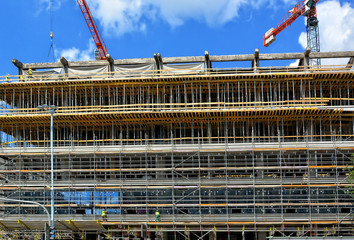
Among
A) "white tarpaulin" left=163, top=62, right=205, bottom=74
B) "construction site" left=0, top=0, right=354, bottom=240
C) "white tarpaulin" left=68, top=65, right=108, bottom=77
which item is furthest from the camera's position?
"white tarpaulin" left=68, top=65, right=108, bottom=77

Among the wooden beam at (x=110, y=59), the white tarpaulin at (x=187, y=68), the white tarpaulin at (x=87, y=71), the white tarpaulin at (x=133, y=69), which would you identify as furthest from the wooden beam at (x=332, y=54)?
the white tarpaulin at (x=87, y=71)

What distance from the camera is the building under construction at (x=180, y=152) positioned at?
1533 inches

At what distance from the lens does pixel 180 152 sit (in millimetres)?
40156

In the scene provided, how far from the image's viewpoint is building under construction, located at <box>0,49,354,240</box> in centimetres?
3894

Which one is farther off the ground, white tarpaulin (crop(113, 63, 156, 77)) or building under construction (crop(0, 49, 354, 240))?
white tarpaulin (crop(113, 63, 156, 77))

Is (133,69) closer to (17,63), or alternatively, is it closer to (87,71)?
(87,71)

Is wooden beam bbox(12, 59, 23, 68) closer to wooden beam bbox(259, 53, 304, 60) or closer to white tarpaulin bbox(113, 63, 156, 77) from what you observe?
white tarpaulin bbox(113, 63, 156, 77)

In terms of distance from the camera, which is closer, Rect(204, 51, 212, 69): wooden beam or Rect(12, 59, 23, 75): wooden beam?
Rect(204, 51, 212, 69): wooden beam

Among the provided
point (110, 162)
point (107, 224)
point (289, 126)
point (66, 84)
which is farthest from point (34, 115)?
point (289, 126)

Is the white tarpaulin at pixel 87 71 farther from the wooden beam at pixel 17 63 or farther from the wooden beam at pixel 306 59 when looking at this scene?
the wooden beam at pixel 306 59

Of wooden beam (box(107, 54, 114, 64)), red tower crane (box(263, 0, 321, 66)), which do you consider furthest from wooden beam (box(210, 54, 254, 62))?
red tower crane (box(263, 0, 321, 66))

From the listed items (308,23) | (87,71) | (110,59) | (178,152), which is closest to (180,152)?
(178,152)

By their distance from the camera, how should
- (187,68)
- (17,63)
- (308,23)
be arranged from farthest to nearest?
(308,23), (17,63), (187,68)

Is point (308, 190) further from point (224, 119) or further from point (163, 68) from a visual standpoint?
point (163, 68)
